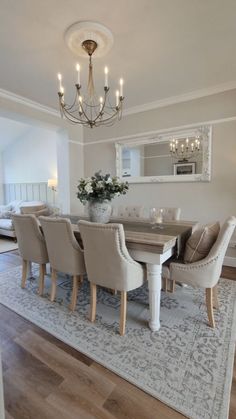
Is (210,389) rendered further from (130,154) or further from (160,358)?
(130,154)

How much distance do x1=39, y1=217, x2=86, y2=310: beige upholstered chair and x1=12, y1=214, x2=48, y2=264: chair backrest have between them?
0.69 feet

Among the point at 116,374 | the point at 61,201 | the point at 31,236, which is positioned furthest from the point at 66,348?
the point at 61,201

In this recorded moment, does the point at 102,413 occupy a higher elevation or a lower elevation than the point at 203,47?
lower

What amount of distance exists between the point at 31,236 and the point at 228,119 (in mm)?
3222

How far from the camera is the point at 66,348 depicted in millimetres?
1682

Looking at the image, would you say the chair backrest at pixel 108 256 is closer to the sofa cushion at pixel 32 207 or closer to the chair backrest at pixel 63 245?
the chair backrest at pixel 63 245

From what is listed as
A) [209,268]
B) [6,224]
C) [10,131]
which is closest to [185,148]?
[209,268]

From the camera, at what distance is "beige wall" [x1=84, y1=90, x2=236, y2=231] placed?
323 centimetres

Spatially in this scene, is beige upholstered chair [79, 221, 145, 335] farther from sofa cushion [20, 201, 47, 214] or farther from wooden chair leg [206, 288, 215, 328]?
sofa cushion [20, 201, 47, 214]

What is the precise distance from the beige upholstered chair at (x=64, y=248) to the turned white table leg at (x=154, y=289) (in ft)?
2.37

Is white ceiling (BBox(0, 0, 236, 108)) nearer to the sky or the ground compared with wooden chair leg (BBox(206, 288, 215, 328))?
nearer to the sky

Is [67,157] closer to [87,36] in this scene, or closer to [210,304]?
[87,36]

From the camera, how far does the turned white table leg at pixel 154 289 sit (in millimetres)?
1823

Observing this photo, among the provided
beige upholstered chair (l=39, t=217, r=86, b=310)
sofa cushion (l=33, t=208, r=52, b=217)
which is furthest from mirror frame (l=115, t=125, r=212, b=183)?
beige upholstered chair (l=39, t=217, r=86, b=310)
